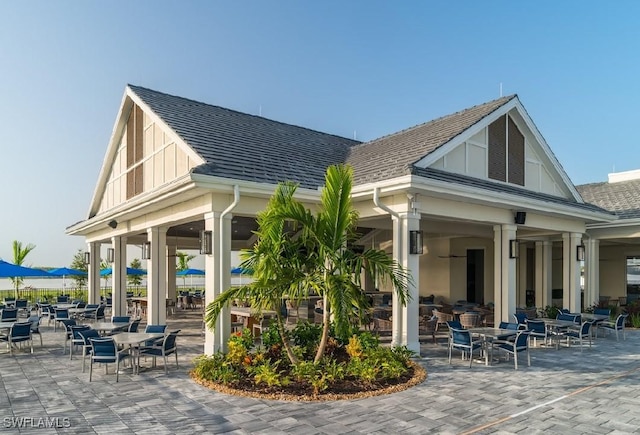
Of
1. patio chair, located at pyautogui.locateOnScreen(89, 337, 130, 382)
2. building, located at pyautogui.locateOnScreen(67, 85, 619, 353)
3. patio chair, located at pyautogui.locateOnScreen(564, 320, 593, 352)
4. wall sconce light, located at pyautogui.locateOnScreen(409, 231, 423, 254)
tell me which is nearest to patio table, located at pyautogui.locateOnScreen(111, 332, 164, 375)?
patio chair, located at pyautogui.locateOnScreen(89, 337, 130, 382)

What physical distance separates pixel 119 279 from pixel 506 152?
578 inches

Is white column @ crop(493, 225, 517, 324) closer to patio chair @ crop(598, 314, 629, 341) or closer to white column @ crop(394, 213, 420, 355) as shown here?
patio chair @ crop(598, 314, 629, 341)

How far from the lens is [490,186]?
12.5 metres

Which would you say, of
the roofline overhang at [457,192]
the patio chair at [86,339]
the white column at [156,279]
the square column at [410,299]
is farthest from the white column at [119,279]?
the square column at [410,299]

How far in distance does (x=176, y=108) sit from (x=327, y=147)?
5.43 m

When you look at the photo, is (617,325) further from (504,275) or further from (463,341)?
(463,341)

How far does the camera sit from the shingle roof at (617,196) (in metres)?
17.8

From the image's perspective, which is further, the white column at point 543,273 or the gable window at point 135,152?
the white column at point 543,273

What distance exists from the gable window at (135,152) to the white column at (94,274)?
735cm

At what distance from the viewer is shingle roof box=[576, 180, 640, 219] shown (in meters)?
17.8

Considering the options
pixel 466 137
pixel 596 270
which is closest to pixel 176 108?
pixel 466 137

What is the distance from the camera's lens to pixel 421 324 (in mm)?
12922

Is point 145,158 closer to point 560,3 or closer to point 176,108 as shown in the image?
point 176,108

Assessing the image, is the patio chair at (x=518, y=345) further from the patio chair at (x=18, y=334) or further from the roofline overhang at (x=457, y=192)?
the patio chair at (x=18, y=334)
